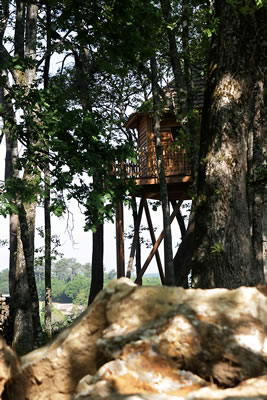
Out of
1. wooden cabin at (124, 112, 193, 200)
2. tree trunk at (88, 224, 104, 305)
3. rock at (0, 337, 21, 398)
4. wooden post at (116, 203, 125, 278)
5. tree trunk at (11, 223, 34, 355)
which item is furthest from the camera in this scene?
tree trunk at (88, 224, 104, 305)

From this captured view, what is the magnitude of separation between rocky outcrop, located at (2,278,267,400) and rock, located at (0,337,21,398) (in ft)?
0.21

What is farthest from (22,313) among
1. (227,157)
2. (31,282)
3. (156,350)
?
(156,350)

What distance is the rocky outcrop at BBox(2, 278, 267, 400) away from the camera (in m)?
3.50

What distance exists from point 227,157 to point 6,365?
4355 mm

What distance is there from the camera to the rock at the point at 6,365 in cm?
410

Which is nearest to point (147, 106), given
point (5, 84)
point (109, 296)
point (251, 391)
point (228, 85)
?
point (5, 84)

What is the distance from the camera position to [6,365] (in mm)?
4129

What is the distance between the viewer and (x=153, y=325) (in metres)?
3.89

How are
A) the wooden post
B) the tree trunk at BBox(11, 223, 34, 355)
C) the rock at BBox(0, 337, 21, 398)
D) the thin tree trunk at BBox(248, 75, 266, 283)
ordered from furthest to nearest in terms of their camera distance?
the wooden post
the tree trunk at BBox(11, 223, 34, 355)
the thin tree trunk at BBox(248, 75, 266, 283)
the rock at BBox(0, 337, 21, 398)

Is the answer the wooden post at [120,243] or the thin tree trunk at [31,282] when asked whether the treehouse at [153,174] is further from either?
the thin tree trunk at [31,282]

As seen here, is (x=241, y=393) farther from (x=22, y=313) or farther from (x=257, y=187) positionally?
(x=22, y=313)

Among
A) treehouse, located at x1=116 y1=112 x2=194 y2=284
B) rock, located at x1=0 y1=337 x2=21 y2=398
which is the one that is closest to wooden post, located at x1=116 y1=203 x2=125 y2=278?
treehouse, located at x1=116 y1=112 x2=194 y2=284

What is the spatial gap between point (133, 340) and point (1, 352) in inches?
48.3

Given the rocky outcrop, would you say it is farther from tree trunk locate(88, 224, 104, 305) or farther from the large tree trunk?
tree trunk locate(88, 224, 104, 305)
